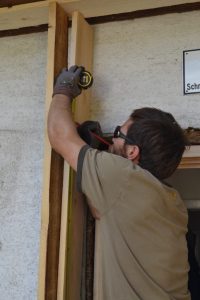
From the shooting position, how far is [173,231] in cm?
153

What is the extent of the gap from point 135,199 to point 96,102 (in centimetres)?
58

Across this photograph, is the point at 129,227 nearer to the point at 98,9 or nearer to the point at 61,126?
the point at 61,126

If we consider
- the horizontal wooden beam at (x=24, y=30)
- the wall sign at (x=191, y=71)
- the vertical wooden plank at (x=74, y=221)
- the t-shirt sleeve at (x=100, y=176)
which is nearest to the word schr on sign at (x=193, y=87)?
the wall sign at (x=191, y=71)

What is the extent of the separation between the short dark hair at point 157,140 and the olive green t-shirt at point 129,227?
7cm

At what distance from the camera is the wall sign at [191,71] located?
1784 mm

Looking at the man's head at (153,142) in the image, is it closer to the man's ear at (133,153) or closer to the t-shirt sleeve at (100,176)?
the man's ear at (133,153)

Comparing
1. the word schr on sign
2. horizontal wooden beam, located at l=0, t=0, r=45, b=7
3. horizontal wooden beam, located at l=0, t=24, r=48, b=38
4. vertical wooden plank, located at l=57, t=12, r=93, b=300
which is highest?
horizontal wooden beam, located at l=0, t=0, r=45, b=7

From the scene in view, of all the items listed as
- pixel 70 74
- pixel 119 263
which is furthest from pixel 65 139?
pixel 119 263

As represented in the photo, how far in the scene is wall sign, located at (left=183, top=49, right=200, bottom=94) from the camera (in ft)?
5.85

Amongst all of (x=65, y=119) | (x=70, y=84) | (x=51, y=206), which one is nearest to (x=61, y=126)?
(x=65, y=119)

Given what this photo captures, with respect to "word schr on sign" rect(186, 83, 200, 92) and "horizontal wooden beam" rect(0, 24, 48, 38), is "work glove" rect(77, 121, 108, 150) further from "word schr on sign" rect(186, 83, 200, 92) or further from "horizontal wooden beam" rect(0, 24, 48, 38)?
"horizontal wooden beam" rect(0, 24, 48, 38)

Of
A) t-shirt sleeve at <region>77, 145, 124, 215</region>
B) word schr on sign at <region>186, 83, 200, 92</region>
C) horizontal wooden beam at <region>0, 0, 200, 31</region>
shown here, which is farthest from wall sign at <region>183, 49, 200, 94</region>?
t-shirt sleeve at <region>77, 145, 124, 215</region>

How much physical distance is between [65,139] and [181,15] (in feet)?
2.46

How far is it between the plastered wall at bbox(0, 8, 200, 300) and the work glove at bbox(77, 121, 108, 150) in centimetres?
21
